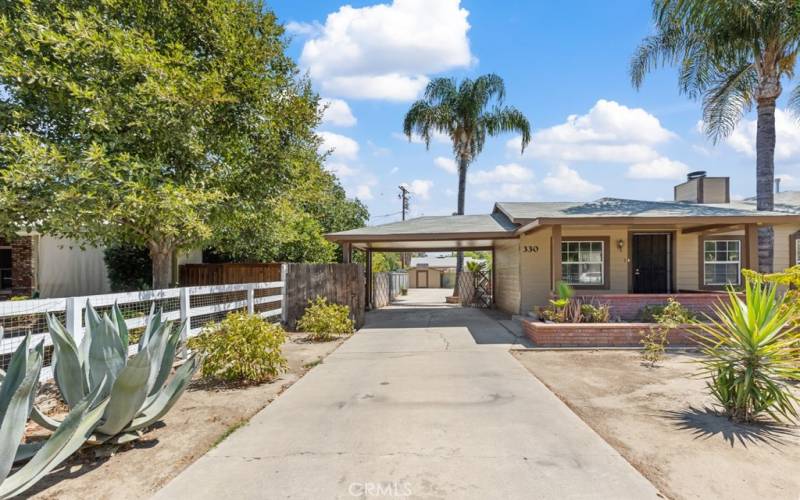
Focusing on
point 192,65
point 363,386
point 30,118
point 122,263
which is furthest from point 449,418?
point 122,263

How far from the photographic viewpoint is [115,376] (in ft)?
13.2

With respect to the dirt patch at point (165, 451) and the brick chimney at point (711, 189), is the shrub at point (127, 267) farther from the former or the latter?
the brick chimney at point (711, 189)

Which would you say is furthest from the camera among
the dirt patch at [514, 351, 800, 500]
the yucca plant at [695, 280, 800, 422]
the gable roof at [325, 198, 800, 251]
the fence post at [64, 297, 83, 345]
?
the gable roof at [325, 198, 800, 251]

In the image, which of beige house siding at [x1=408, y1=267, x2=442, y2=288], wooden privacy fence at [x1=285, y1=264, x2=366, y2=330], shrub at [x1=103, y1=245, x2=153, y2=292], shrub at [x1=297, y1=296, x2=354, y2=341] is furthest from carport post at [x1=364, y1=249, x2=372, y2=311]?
beige house siding at [x1=408, y1=267, x2=442, y2=288]

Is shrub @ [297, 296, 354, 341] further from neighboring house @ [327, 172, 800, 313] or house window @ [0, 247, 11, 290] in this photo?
house window @ [0, 247, 11, 290]

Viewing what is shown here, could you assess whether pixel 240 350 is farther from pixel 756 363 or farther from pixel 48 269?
pixel 48 269

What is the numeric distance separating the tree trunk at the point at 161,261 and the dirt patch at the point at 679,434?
7302 millimetres

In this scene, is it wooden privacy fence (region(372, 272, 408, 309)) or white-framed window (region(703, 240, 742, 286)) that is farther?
wooden privacy fence (region(372, 272, 408, 309))

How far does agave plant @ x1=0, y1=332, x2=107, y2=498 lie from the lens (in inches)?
112

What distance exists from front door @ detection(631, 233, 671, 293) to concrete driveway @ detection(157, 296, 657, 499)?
8447 mm

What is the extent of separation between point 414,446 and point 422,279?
4330 centimetres

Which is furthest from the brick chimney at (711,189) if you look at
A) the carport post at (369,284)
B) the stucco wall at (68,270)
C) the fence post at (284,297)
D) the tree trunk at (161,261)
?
the stucco wall at (68,270)

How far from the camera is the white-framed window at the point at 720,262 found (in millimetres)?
13328

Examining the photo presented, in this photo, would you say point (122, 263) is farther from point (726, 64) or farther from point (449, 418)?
point (726, 64)
